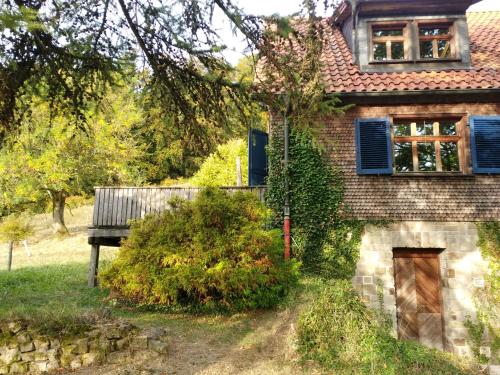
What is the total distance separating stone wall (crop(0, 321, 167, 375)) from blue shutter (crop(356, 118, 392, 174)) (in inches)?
263

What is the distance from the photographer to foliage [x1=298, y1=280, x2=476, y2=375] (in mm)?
5777

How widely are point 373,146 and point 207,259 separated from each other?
5316 mm

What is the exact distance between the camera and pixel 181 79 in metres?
5.72

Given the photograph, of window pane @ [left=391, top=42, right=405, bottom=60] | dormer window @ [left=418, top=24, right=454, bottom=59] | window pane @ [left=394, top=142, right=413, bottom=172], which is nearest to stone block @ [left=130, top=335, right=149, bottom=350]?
window pane @ [left=394, top=142, right=413, bottom=172]

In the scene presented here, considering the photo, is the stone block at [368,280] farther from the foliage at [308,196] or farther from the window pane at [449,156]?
the window pane at [449,156]

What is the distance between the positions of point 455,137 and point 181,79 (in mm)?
7863

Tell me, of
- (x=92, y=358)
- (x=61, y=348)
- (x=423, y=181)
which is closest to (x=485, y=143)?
(x=423, y=181)

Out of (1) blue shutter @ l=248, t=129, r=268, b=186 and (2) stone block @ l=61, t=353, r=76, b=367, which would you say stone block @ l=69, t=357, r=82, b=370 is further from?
(1) blue shutter @ l=248, t=129, r=268, b=186

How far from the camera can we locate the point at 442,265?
10.2m

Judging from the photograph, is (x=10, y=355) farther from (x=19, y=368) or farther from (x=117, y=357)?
(x=117, y=357)

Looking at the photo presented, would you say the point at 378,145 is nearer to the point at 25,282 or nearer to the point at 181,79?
the point at 181,79

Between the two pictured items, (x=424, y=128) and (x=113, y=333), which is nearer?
(x=113, y=333)

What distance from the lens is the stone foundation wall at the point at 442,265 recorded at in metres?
9.95

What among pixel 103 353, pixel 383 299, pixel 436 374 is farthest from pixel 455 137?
pixel 103 353
